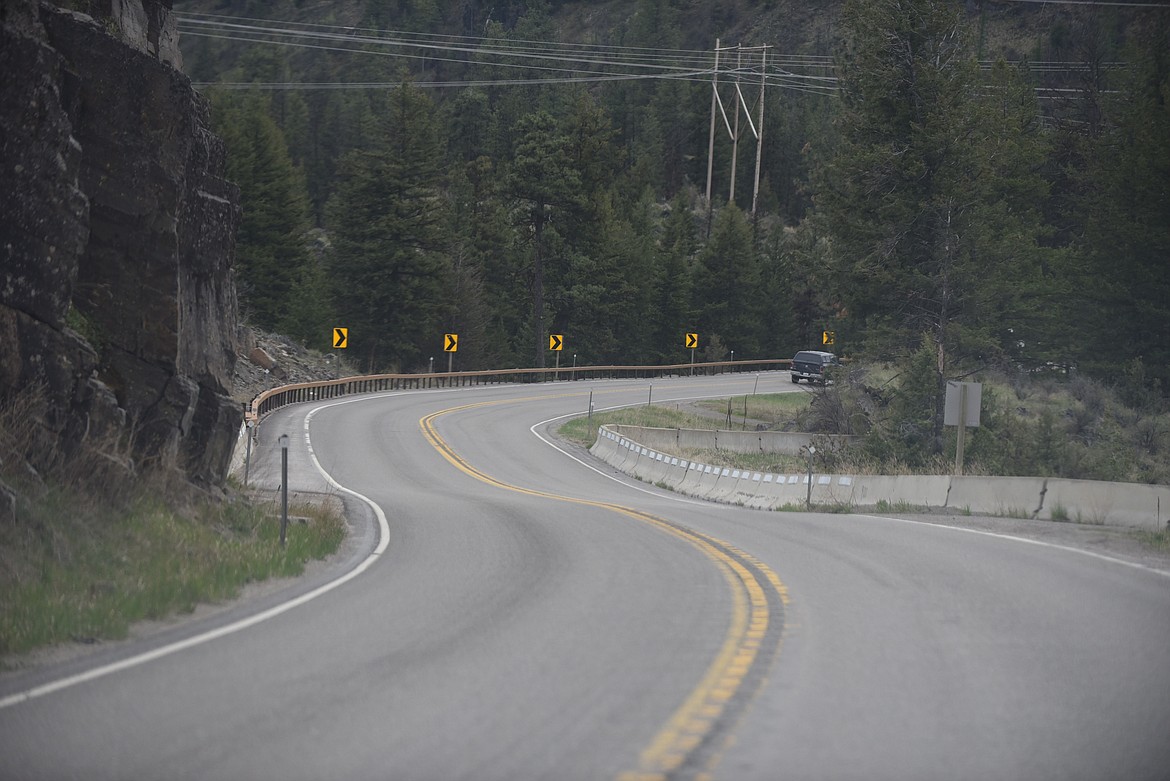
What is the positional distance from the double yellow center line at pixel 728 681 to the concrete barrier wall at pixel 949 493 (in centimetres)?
619

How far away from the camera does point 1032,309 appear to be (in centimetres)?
4966

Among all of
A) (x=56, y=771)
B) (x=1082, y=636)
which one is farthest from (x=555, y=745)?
(x=1082, y=636)

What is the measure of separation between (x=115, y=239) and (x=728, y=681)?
10.8 metres

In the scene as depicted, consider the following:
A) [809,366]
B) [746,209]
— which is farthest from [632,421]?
[746,209]

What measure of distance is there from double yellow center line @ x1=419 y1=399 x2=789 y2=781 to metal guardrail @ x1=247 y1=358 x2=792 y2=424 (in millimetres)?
24433

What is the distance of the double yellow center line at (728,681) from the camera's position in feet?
20.5

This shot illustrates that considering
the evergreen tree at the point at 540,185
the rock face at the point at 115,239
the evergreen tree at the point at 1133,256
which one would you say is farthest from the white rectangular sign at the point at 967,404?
the evergreen tree at the point at 540,185

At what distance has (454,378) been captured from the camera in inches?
2574

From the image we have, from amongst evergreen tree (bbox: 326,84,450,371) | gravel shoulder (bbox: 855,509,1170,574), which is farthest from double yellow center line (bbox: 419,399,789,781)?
evergreen tree (bbox: 326,84,450,371)

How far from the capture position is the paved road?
6348 mm

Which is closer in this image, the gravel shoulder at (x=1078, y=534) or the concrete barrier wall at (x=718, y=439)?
the gravel shoulder at (x=1078, y=534)

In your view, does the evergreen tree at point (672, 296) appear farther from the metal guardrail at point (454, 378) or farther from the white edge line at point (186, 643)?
the white edge line at point (186, 643)

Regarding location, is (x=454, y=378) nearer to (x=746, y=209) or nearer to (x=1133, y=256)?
(x=1133, y=256)

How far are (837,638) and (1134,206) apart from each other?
4681cm
